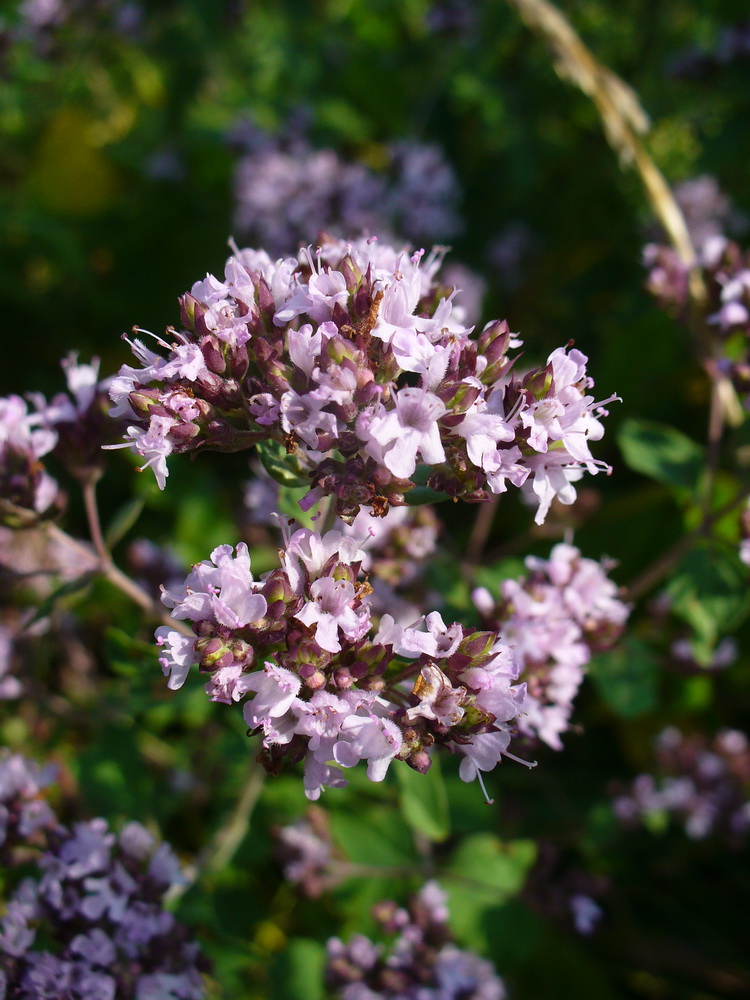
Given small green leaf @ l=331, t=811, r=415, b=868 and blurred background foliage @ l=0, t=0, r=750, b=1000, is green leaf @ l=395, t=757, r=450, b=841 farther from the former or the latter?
small green leaf @ l=331, t=811, r=415, b=868

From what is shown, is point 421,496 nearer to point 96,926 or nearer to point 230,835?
point 96,926

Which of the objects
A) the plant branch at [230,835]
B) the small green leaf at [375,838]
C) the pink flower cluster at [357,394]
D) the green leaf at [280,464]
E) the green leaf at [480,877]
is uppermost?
the pink flower cluster at [357,394]

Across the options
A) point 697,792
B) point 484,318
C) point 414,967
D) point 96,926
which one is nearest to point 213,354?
point 96,926

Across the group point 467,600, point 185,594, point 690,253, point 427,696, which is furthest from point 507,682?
point 690,253

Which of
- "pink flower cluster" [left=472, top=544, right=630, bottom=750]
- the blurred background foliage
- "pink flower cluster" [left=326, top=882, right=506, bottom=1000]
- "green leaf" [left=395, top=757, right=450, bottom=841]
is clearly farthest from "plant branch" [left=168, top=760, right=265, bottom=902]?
"pink flower cluster" [left=472, top=544, right=630, bottom=750]

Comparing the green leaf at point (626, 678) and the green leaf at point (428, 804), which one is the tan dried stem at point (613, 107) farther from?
the green leaf at point (428, 804)

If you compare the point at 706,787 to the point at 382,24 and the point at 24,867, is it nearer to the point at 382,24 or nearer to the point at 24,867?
the point at 24,867

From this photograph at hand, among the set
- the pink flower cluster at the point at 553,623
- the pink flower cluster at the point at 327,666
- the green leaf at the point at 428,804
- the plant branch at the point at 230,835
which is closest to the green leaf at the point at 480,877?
the plant branch at the point at 230,835
